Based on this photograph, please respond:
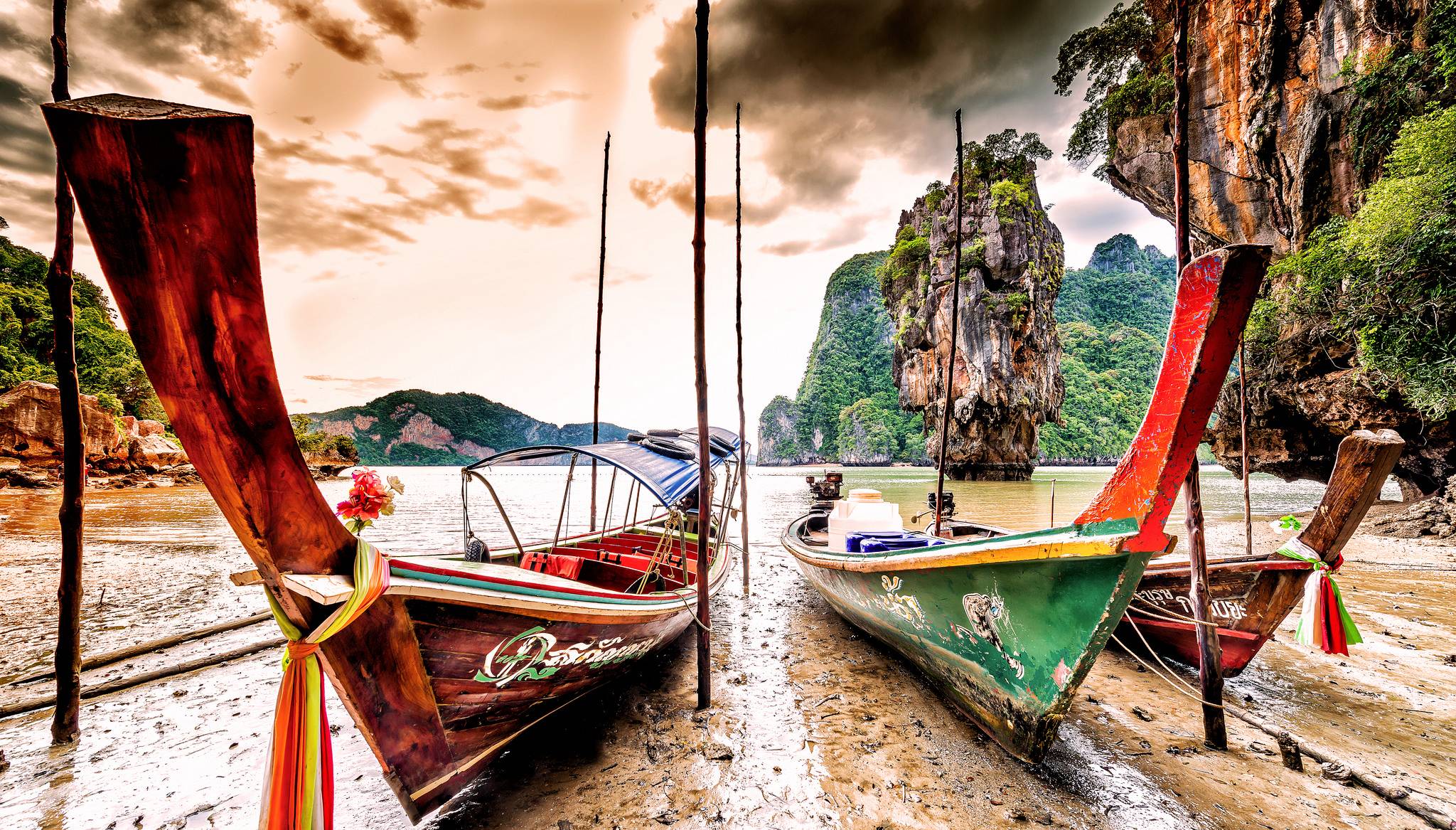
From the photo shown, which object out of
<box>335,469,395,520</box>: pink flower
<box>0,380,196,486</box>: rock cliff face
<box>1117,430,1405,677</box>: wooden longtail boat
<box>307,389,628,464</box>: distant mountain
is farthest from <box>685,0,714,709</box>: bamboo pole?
<box>307,389,628,464</box>: distant mountain

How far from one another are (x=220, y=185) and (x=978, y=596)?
372 cm

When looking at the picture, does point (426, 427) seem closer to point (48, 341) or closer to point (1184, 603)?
point (48, 341)

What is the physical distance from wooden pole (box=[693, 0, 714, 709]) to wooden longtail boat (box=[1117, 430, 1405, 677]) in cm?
295

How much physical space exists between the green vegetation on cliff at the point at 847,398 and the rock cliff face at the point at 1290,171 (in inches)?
1815

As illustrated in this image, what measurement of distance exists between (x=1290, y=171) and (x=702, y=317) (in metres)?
15.2

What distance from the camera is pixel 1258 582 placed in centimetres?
368

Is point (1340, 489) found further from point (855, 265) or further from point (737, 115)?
point (855, 265)

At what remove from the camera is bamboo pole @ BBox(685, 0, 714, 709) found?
3.91 m

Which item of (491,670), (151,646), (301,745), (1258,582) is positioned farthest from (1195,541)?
(151,646)

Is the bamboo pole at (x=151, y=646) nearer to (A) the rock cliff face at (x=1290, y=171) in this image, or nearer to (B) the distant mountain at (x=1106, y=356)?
(A) the rock cliff face at (x=1290, y=171)

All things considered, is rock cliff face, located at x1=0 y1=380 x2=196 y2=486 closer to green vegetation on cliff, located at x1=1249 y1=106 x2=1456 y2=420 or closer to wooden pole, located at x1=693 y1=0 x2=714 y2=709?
wooden pole, located at x1=693 y1=0 x2=714 y2=709

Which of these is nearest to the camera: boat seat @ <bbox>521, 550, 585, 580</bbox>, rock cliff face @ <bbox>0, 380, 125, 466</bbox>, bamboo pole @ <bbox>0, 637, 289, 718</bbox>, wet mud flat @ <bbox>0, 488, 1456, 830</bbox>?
wet mud flat @ <bbox>0, 488, 1456, 830</bbox>

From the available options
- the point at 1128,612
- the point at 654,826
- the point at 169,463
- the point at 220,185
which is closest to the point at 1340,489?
Answer: the point at 1128,612

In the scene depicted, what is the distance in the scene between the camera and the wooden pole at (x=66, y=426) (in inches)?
118
